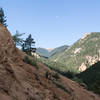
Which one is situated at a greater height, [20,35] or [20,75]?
[20,35]

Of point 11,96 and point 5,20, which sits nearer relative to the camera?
point 11,96

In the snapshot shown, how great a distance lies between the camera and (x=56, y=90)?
2588 cm

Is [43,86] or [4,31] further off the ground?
[4,31]

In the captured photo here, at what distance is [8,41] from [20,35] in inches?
1059

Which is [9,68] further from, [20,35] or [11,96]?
[20,35]

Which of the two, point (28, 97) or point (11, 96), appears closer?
point (11, 96)

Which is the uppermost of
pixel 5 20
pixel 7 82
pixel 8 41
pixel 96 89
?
pixel 5 20

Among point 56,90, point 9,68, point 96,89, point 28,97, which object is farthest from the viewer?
point 96,89

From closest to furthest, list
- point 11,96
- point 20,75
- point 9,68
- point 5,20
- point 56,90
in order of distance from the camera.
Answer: point 11,96
point 9,68
point 20,75
point 56,90
point 5,20

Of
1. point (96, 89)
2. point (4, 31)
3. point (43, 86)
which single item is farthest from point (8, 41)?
point (96, 89)

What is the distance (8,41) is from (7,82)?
805 cm

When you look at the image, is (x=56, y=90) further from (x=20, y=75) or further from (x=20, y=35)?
(x=20, y=35)

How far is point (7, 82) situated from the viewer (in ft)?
57.2

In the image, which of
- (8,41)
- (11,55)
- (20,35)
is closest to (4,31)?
(8,41)
